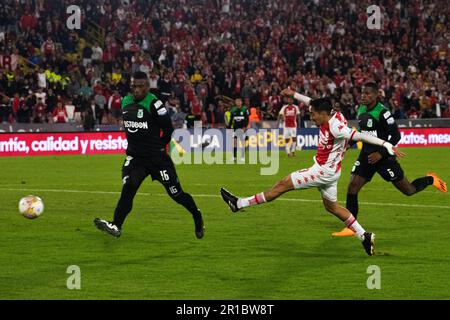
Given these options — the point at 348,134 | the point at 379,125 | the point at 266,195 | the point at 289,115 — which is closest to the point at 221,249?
the point at 266,195

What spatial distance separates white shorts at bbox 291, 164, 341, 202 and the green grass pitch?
86cm

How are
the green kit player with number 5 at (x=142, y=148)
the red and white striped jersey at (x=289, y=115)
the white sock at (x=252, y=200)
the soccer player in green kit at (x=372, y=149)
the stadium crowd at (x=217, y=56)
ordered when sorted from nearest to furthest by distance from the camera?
the white sock at (x=252, y=200), the green kit player with number 5 at (x=142, y=148), the soccer player in green kit at (x=372, y=149), the red and white striped jersey at (x=289, y=115), the stadium crowd at (x=217, y=56)

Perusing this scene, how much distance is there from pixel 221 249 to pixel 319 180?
5.75 ft

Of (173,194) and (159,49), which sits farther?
(159,49)

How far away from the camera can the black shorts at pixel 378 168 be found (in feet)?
51.9

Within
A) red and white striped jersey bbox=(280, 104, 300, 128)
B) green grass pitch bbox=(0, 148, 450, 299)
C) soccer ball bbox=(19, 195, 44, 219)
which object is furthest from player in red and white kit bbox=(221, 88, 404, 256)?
red and white striped jersey bbox=(280, 104, 300, 128)

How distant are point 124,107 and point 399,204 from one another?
777 cm

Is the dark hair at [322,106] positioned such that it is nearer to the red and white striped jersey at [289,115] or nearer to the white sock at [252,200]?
the white sock at [252,200]

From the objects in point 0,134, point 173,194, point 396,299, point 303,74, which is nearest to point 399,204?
point 173,194

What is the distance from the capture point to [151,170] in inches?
576

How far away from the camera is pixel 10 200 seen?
21062mm

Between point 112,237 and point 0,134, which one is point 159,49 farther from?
point 112,237

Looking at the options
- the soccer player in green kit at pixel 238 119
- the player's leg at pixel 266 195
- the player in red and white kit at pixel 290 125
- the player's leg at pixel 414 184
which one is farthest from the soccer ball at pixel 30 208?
the player in red and white kit at pixel 290 125

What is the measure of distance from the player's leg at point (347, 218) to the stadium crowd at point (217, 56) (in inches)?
1012
